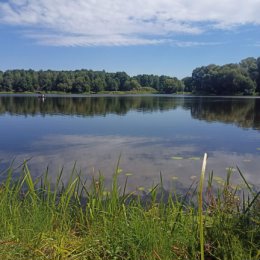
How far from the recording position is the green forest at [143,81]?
110000 millimetres

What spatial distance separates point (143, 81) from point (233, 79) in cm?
8742

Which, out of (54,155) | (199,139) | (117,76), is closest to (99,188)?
(54,155)

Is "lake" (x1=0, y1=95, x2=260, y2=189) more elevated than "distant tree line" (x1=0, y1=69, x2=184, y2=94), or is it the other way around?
"distant tree line" (x1=0, y1=69, x2=184, y2=94)

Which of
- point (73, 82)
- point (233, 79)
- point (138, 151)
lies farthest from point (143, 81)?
point (138, 151)

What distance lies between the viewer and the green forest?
110000 millimetres

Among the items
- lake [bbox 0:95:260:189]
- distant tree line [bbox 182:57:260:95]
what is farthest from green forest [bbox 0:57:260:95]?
lake [bbox 0:95:260:189]

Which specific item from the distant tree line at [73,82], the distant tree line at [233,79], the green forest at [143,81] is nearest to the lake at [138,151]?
the distant tree line at [233,79]

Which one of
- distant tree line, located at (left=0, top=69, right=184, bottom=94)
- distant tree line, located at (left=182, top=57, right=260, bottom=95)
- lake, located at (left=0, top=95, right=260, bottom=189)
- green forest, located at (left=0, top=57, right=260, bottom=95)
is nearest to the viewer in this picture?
lake, located at (left=0, top=95, right=260, bottom=189)

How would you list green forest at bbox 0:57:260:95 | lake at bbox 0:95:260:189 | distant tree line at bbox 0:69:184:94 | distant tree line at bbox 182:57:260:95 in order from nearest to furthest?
lake at bbox 0:95:260:189
distant tree line at bbox 182:57:260:95
green forest at bbox 0:57:260:95
distant tree line at bbox 0:69:184:94

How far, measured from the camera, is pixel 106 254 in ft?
13.0

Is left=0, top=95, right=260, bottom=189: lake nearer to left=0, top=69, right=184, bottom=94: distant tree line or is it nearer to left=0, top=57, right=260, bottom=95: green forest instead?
left=0, top=57, right=260, bottom=95: green forest

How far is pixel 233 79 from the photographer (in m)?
109

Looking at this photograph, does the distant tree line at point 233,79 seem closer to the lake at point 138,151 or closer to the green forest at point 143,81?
the green forest at point 143,81

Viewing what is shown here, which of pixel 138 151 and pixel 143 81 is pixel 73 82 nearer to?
pixel 143 81
